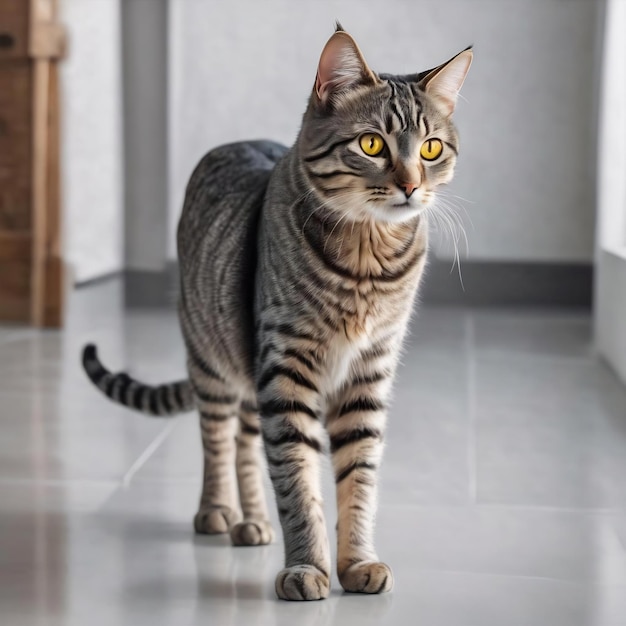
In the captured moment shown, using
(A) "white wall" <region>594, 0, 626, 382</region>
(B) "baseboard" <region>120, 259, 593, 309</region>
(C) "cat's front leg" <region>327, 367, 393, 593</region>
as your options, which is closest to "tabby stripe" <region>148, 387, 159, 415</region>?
(C) "cat's front leg" <region>327, 367, 393, 593</region>

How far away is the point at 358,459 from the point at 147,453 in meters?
1.07

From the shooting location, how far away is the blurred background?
197 cm

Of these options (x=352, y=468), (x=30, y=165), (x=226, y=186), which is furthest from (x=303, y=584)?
(x=30, y=165)

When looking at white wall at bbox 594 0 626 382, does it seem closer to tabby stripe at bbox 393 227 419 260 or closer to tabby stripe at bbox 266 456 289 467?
tabby stripe at bbox 393 227 419 260

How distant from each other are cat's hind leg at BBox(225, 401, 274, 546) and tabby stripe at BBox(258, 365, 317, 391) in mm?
392

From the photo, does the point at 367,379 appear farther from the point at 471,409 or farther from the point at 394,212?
the point at 471,409

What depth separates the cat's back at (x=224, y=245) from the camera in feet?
6.75

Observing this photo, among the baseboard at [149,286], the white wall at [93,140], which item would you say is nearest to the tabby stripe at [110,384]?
the white wall at [93,140]

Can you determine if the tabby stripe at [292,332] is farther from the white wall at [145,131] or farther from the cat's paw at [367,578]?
the white wall at [145,131]

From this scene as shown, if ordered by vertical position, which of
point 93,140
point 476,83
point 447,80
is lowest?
point 93,140

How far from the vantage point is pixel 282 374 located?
185 cm

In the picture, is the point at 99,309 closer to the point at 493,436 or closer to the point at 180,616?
the point at 493,436

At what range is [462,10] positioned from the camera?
5602mm

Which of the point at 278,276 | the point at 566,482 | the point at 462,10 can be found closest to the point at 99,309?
the point at 462,10
